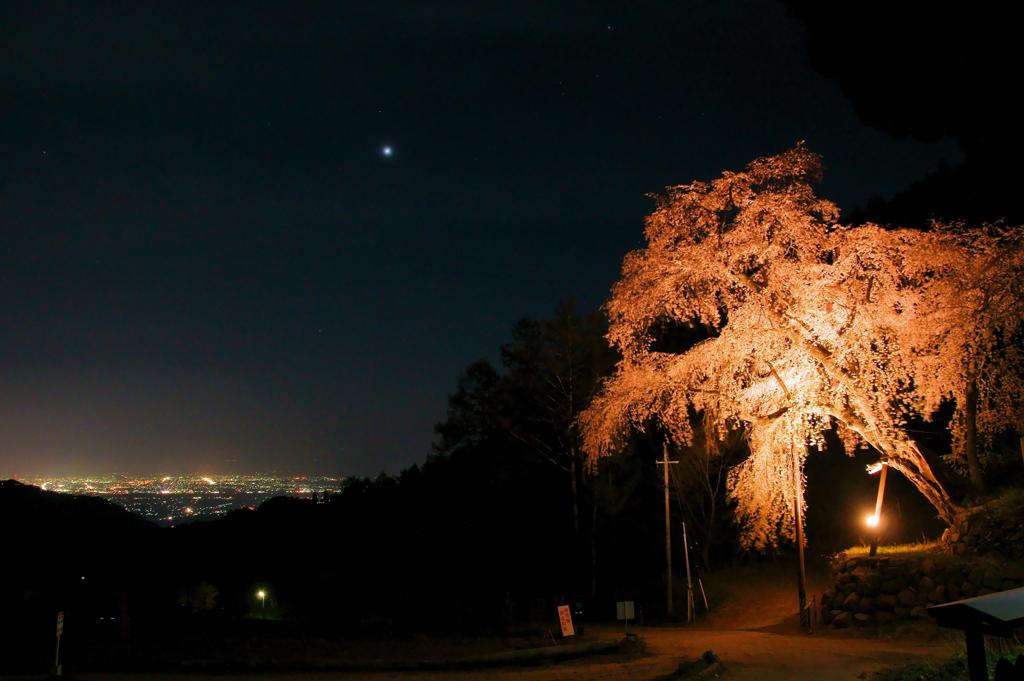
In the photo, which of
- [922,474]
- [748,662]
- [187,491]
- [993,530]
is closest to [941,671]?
[748,662]

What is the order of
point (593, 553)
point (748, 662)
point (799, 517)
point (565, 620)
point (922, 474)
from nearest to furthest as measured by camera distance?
point (748, 662) < point (922, 474) < point (799, 517) < point (565, 620) < point (593, 553)

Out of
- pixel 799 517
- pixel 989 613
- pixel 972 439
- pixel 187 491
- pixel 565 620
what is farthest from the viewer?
pixel 187 491

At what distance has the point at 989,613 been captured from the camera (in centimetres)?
502

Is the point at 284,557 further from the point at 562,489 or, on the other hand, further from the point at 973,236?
the point at 973,236

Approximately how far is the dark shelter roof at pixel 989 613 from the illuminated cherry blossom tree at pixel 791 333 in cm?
1103

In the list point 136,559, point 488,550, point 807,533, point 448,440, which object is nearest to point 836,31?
point 448,440

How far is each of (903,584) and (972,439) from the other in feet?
11.9

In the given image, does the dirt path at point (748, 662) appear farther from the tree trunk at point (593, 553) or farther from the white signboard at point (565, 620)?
the tree trunk at point (593, 553)

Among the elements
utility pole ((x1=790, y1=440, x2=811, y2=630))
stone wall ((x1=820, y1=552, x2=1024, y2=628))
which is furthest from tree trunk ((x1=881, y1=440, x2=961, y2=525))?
utility pole ((x1=790, y1=440, x2=811, y2=630))

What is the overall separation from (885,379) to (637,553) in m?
24.1

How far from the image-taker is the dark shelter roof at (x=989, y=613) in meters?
4.94

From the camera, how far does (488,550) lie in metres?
39.1

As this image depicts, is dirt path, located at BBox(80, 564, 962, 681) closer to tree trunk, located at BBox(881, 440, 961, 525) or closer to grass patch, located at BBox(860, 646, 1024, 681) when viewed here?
grass patch, located at BBox(860, 646, 1024, 681)

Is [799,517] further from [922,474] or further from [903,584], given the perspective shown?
[922,474]
